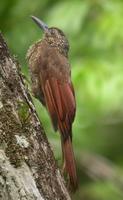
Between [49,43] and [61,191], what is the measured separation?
246 cm

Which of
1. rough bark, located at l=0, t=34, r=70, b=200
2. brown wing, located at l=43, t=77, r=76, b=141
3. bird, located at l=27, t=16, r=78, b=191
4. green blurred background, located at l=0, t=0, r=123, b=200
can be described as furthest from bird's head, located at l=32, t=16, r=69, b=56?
rough bark, located at l=0, t=34, r=70, b=200

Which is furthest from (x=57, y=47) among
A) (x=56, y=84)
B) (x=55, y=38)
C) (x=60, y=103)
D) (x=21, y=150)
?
(x=21, y=150)

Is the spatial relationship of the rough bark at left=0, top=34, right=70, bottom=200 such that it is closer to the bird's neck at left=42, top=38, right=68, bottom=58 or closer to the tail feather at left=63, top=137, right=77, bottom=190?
the tail feather at left=63, top=137, right=77, bottom=190

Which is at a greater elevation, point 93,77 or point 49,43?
point 49,43

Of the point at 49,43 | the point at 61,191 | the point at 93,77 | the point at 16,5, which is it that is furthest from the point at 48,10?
the point at 61,191

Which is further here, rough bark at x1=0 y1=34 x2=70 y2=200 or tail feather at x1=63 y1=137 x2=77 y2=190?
tail feather at x1=63 y1=137 x2=77 y2=190

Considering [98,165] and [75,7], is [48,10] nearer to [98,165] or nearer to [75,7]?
[75,7]

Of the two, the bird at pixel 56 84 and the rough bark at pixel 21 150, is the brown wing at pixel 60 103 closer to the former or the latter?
the bird at pixel 56 84

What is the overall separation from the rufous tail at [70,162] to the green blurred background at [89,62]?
2106 millimetres

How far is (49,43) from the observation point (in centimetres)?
594

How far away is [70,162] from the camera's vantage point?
449 cm

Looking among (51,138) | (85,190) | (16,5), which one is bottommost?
(85,190)

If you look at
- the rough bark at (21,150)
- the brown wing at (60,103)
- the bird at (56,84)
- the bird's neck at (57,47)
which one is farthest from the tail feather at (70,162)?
the bird's neck at (57,47)

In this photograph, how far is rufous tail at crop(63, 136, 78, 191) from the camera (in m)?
4.31
